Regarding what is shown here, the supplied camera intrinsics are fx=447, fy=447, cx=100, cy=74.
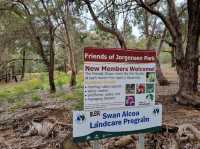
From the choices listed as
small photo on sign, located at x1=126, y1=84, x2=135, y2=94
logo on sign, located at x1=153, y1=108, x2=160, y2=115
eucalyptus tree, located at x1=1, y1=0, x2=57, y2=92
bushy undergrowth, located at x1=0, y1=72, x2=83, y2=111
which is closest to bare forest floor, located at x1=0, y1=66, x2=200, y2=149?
logo on sign, located at x1=153, y1=108, x2=160, y2=115

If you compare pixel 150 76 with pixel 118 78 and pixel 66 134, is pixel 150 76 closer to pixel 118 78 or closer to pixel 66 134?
pixel 118 78

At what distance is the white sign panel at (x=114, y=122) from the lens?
5.75 meters

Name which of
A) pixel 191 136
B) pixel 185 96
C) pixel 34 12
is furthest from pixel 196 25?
pixel 34 12

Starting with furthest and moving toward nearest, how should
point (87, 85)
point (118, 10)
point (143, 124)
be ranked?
point (118, 10), point (143, 124), point (87, 85)

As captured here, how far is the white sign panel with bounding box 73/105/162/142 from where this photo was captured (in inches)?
226

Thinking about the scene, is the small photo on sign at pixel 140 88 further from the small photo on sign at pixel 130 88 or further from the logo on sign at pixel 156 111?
the logo on sign at pixel 156 111

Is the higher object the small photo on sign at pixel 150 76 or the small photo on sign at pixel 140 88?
the small photo on sign at pixel 150 76

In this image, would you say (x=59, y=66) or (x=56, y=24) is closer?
(x=56, y=24)

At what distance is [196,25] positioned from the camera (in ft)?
45.5

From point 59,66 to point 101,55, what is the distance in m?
54.9

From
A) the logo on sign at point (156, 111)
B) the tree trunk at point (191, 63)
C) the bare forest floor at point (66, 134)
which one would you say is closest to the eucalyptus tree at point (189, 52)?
the tree trunk at point (191, 63)

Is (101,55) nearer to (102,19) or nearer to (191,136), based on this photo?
(191,136)

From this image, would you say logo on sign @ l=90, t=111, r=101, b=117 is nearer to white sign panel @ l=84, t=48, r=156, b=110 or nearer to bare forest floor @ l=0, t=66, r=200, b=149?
white sign panel @ l=84, t=48, r=156, b=110

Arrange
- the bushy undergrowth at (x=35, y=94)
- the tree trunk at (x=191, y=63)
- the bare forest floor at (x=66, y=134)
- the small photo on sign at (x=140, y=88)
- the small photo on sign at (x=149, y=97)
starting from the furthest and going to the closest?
the bushy undergrowth at (x=35, y=94), the tree trunk at (x=191, y=63), the bare forest floor at (x=66, y=134), the small photo on sign at (x=149, y=97), the small photo on sign at (x=140, y=88)
